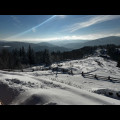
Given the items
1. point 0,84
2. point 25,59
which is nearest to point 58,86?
point 0,84
